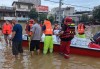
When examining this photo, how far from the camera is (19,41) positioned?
9.34 meters

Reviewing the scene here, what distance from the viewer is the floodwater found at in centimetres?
859

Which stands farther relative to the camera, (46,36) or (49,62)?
(46,36)

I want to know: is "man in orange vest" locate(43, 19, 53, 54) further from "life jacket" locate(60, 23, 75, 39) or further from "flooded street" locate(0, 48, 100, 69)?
"life jacket" locate(60, 23, 75, 39)

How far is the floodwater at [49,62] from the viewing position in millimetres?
8586

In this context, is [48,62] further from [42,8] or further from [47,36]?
[42,8]

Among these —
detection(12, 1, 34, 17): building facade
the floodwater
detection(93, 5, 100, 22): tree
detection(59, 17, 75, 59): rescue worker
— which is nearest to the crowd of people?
detection(59, 17, 75, 59): rescue worker

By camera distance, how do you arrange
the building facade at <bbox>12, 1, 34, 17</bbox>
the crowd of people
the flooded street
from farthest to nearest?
the building facade at <bbox>12, 1, 34, 17</bbox>, the crowd of people, the flooded street

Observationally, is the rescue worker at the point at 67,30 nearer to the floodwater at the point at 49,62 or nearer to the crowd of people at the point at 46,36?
the crowd of people at the point at 46,36

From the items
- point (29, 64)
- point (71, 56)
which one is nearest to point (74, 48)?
point (71, 56)

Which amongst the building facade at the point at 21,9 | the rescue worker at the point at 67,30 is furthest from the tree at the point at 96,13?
Answer: the rescue worker at the point at 67,30

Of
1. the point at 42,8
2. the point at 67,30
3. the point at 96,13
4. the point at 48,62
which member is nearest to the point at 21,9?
the point at 42,8

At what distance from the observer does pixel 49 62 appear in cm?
935

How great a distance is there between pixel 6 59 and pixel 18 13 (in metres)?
67.7

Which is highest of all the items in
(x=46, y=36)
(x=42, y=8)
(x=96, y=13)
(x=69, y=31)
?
(x=42, y=8)
